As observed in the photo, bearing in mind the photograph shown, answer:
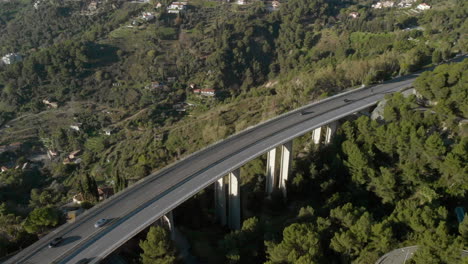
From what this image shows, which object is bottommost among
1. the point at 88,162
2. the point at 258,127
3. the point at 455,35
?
the point at 88,162

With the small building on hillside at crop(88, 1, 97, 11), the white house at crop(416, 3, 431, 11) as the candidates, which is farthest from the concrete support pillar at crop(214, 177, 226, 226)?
the small building on hillside at crop(88, 1, 97, 11)

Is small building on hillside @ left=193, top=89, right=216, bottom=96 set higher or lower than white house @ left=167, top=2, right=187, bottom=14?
lower

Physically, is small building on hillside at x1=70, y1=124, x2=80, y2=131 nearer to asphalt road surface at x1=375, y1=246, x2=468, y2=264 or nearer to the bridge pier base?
the bridge pier base

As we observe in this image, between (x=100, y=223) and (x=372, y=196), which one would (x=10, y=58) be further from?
(x=372, y=196)

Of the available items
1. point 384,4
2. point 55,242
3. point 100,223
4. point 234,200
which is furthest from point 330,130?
point 384,4

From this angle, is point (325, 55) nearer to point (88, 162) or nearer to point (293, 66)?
point (293, 66)

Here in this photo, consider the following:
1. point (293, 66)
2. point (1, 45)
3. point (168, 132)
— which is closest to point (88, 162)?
point (168, 132)

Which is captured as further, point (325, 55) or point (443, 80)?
point (325, 55)
